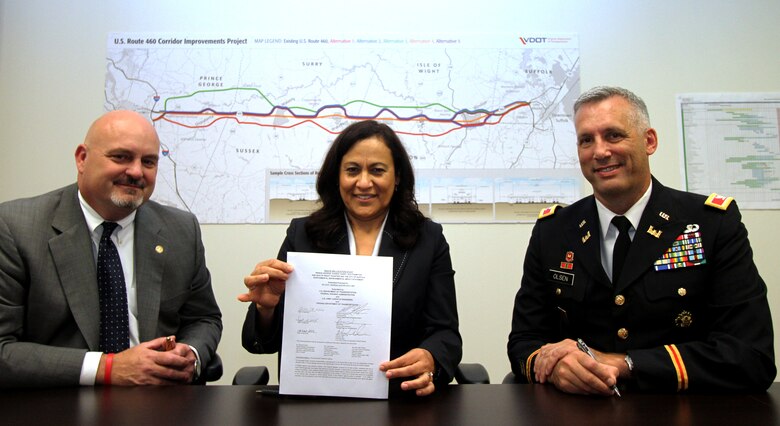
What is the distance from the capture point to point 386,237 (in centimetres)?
171

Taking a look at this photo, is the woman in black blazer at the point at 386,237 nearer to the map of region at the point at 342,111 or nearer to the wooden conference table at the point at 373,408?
the wooden conference table at the point at 373,408

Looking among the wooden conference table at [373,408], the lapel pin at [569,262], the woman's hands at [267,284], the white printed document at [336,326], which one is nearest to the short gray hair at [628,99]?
the lapel pin at [569,262]

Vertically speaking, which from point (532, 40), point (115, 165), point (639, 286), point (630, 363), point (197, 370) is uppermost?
point (532, 40)

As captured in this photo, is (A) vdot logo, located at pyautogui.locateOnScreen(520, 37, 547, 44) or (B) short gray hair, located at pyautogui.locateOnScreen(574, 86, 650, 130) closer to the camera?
(B) short gray hair, located at pyautogui.locateOnScreen(574, 86, 650, 130)

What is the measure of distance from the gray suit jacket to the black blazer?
47cm

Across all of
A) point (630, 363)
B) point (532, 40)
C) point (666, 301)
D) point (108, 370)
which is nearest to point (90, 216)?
point (108, 370)

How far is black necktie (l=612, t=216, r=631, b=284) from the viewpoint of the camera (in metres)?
1.62

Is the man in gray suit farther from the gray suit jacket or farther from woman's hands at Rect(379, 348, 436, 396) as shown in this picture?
woman's hands at Rect(379, 348, 436, 396)

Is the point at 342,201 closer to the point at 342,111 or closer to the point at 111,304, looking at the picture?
the point at 111,304

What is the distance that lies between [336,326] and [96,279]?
1.00 m

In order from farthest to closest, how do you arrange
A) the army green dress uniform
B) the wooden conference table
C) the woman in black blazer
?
the woman in black blazer, the army green dress uniform, the wooden conference table

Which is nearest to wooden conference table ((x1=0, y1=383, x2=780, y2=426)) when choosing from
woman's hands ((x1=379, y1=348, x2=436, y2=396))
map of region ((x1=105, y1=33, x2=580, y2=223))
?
woman's hands ((x1=379, y1=348, x2=436, y2=396))

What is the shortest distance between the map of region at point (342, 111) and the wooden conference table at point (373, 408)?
1.71 meters

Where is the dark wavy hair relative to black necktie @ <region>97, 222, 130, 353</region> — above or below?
above
